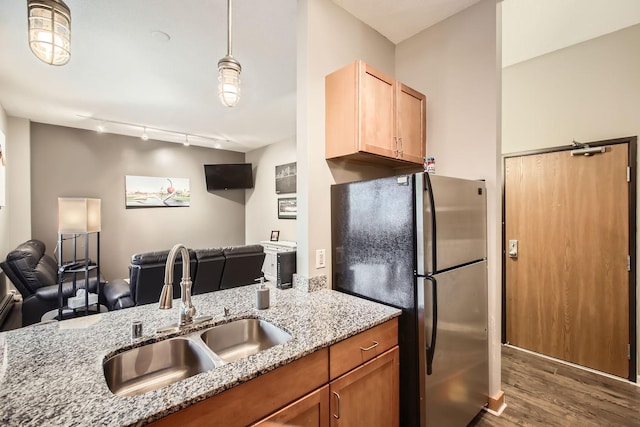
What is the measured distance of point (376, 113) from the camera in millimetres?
1887

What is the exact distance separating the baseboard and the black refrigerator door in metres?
1.18

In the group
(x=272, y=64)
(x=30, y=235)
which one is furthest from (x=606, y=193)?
(x=30, y=235)

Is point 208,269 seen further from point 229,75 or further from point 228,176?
point 228,176

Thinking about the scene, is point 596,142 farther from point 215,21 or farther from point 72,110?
point 72,110

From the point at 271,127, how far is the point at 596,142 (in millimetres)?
4218

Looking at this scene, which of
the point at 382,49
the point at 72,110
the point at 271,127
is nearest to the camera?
the point at 382,49

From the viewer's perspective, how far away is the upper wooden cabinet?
1793 millimetres

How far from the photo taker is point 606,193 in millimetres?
2465

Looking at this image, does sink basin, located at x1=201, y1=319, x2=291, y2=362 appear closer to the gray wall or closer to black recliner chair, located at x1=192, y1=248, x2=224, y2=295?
black recliner chair, located at x1=192, y1=248, x2=224, y2=295

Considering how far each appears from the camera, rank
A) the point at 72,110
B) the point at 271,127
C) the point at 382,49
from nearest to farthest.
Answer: the point at 382,49 → the point at 72,110 → the point at 271,127

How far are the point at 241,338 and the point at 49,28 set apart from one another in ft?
4.81

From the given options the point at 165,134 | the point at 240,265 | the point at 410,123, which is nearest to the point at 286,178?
the point at 165,134

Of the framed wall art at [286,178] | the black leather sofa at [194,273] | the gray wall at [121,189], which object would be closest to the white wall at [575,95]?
the black leather sofa at [194,273]

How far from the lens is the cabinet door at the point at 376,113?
1.80 metres
